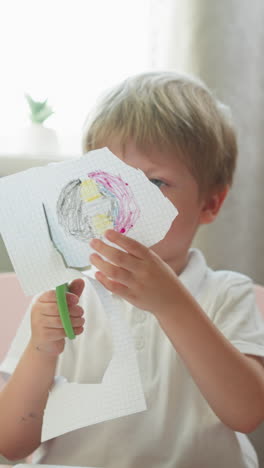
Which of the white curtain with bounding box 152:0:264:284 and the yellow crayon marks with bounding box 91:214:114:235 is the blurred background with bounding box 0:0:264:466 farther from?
the yellow crayon marks with bounding box 91:214:114:235

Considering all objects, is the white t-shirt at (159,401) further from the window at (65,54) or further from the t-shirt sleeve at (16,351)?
the window at (65,54)

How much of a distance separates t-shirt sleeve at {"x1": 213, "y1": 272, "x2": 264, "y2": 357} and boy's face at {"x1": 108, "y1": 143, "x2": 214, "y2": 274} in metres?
0.08

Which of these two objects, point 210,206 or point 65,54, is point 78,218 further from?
point 65,54

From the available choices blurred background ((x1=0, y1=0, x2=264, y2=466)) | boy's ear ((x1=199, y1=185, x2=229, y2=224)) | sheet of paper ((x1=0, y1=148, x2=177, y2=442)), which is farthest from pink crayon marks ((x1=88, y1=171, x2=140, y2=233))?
blurred background ((x1=0, y1=0, x2=264, y2=466))

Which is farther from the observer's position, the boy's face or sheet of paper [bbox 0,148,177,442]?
the boy's face

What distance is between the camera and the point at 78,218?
19.3 inches

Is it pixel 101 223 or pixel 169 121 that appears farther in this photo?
pixel 169 121

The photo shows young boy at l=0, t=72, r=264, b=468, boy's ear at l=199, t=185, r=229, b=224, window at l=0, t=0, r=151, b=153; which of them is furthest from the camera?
window at l=0, t=0, r=151, b=153

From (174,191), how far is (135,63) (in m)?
0.52

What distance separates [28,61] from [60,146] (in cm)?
17

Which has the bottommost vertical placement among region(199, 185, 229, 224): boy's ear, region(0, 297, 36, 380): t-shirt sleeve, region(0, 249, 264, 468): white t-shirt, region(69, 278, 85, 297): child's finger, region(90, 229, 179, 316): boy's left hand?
region(0, 249, 264, 468): white t-shirt

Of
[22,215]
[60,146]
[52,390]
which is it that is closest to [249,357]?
[52,390]

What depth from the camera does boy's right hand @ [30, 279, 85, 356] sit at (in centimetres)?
56

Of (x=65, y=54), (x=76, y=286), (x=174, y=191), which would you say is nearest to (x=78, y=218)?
(x=76, y=286)
